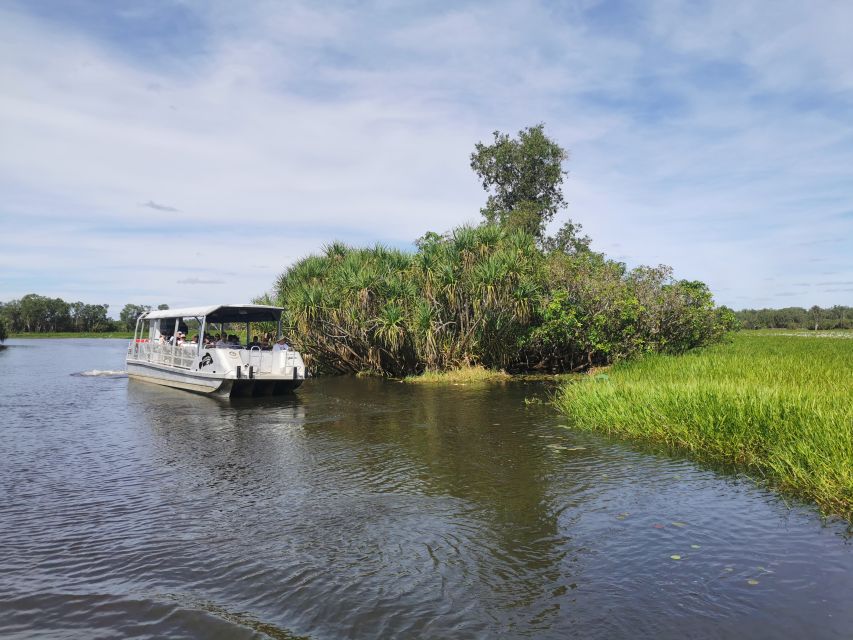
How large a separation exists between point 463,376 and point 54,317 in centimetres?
13365

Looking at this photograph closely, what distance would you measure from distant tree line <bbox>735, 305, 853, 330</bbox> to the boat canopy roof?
8470cm

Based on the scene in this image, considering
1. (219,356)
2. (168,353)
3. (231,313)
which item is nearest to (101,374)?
(168,353)

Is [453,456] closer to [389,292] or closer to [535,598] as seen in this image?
[535,598]

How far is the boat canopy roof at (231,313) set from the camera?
2227 centimetres

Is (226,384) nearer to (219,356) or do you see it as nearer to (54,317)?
(219,356)

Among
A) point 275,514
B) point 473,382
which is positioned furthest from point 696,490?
point 473,382

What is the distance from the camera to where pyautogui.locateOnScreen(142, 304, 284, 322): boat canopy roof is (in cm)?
2227

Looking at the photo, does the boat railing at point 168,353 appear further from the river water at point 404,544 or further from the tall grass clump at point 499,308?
the river water at point 404,544

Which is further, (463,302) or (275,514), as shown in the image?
(463,302)

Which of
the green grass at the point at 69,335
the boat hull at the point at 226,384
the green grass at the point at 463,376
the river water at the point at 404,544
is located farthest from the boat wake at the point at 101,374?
the green grass at the point at 69,335

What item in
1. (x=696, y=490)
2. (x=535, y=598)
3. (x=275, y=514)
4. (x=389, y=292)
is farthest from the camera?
(x=389, y=292)

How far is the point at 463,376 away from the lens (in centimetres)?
2741

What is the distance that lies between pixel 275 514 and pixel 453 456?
14.8ft

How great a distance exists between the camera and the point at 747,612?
5488mm
